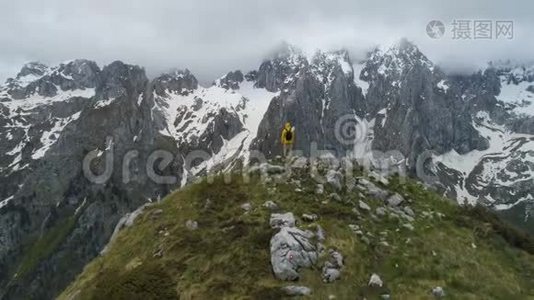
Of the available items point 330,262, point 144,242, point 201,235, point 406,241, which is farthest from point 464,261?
point 144,242

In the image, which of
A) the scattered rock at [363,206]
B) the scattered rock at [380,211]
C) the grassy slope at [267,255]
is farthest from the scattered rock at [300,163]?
the scattered rock at [380,211]

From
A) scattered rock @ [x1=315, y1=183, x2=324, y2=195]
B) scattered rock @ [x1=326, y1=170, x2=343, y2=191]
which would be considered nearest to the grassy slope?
scattered rock @ [x1=315, y1=183, x2=324, y2=195]

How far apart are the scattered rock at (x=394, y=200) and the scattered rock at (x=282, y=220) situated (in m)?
10.2

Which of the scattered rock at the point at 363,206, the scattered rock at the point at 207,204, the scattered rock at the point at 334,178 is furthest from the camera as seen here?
the scattered rock at the point at 334,178

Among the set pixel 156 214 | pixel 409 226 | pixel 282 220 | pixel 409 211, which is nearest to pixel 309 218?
pixel 282 220

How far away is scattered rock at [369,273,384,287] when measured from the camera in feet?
138

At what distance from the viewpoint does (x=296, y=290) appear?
4091 cm

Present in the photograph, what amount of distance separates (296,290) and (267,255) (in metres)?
4.42

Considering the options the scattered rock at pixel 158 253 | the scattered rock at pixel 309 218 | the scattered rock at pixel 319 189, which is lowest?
the scattered rock at pixel 158 253

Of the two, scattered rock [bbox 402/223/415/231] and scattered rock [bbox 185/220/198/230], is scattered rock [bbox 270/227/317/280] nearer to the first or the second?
scattered rock [bbox 185/220/198/230]

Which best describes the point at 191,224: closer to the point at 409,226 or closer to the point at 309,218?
the point at 309,218

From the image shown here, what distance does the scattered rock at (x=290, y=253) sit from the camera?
4264cm

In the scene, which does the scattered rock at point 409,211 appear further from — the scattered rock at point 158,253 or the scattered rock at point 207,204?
the scattered rock at point 158,253

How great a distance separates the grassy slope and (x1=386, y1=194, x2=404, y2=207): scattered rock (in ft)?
4.94
